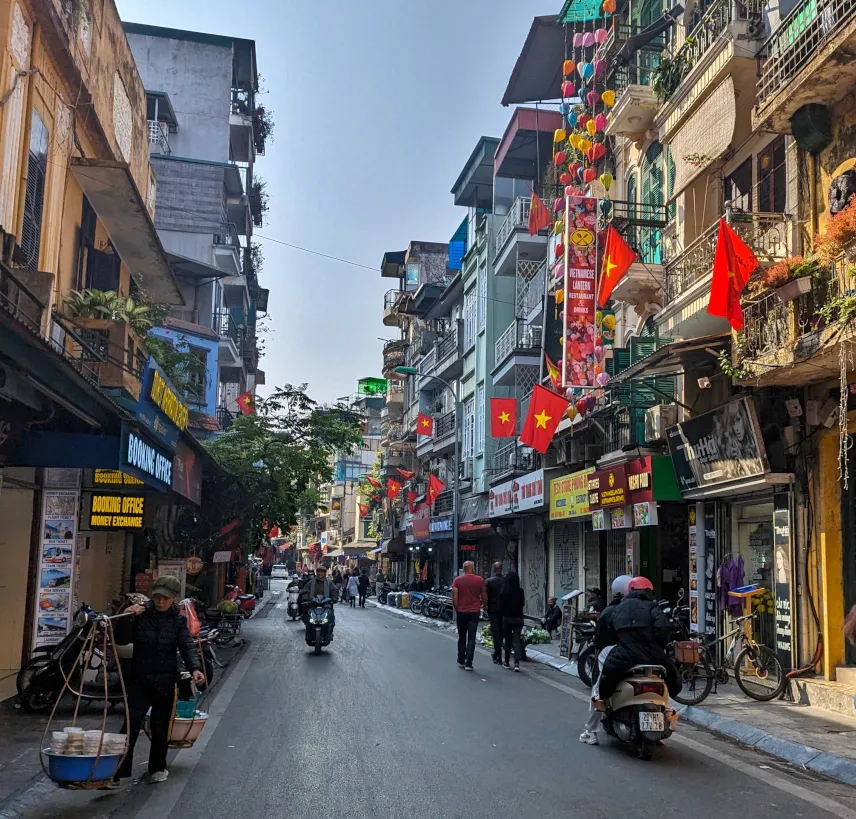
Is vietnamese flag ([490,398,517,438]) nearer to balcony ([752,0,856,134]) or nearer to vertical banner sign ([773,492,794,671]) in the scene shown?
vertical banner sign ([773,492,794,671])

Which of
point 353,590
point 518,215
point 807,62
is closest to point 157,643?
point 807,62

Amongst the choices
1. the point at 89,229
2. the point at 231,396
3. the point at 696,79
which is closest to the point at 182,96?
the point at 231,396

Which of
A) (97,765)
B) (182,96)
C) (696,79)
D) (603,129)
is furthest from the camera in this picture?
(182,96)

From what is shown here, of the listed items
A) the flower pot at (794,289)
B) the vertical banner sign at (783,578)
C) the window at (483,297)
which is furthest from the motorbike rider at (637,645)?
the window at (483,297)

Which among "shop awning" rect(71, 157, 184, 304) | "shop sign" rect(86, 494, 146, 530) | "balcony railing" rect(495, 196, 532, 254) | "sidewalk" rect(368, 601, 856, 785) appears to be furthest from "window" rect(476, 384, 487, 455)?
"sidewalk" rect(368, 601, 856, 785)

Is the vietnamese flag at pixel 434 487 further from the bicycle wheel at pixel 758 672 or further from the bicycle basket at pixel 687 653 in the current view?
the bicycle basket at pixel 687 653

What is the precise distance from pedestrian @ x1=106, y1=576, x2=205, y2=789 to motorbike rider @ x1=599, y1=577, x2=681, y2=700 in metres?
3.80

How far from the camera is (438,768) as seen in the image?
7641mm

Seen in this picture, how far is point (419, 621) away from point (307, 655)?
46.5ft

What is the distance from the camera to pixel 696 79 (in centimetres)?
1464

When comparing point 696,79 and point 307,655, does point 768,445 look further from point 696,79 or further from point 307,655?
point 307,655

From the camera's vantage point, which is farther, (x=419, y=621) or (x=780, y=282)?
(x=419, y=621)

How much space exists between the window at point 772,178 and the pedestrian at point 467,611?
760cm

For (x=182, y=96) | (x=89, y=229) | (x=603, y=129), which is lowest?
(x=89, y=229)
